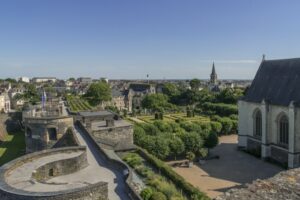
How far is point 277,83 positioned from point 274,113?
135 inches

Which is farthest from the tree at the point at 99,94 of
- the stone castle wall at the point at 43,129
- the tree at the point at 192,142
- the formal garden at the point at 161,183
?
the formal garden at the point at 161,183

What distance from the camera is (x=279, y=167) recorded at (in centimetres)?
2631

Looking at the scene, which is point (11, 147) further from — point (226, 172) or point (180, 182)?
point (226, 172)

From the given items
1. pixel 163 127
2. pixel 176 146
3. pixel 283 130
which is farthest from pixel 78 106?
pixel 283 130

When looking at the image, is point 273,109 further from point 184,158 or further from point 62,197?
point 62,197

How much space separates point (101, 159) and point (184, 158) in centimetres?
1287

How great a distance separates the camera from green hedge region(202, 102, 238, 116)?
51.8 metres

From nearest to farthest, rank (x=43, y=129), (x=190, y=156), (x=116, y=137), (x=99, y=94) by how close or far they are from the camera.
→ (x=43, y=129) → (x=116, y=137) → (x=190, y=156) → (x=99, y=94)

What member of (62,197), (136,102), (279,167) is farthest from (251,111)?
(136,102)

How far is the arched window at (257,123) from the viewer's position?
30719mm

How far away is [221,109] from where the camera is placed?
5462 cm

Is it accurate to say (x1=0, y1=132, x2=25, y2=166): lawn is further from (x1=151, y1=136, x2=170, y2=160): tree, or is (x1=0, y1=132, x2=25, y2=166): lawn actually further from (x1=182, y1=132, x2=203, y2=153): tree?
(x1=182, y1=132, x2=203, y2=153): tree

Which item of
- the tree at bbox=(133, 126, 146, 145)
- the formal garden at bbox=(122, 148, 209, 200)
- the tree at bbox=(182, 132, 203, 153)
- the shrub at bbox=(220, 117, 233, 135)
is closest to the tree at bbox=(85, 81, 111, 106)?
the shrub at bbox=(220, 117, 233, 135)

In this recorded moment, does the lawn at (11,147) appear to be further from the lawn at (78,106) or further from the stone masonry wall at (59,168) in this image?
the lawn at (78,106)
